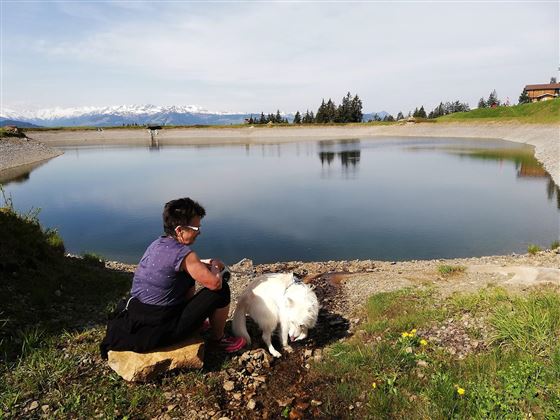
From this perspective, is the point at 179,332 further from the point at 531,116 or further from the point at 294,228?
the point at 531,116

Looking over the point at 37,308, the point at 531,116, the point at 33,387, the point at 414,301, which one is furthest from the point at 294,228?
the point at 531,116

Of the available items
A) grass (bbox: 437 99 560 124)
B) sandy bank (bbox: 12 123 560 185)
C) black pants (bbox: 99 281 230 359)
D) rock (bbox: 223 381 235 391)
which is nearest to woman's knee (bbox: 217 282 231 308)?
black pants (bbox: 99 281 230 359)

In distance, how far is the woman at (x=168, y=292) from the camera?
3908 millimetres

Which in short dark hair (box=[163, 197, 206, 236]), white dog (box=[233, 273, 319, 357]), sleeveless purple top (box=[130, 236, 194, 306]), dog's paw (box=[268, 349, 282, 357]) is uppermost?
short dark hair (box=[163, 197, 206, 236])

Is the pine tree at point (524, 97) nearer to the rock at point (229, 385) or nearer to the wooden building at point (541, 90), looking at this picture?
the wooden building at point (541, 90)

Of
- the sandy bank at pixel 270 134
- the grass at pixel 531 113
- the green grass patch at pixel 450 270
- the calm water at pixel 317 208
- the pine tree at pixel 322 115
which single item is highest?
the pine tree at pixel 322 115

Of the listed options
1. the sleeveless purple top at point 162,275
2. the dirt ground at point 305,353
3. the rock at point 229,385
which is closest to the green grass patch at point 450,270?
the dirt ground at point 305,353

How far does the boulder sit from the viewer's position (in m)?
3.88

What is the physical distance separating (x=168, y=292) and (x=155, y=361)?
0.71m

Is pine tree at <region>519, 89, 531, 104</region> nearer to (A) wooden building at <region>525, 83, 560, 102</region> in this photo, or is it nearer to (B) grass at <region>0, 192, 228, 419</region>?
(A) wooden building at <region>525, 83, 560, 102</region>

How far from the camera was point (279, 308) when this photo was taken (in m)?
4.65

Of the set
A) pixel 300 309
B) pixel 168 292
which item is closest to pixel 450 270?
pixel 300 309

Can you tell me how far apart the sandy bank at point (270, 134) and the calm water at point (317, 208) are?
38001 mm

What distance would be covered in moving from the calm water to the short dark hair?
30.5 ft
